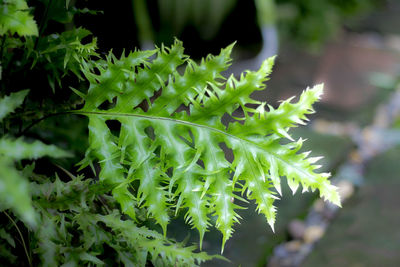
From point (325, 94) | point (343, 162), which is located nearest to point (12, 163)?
point (325, 94)

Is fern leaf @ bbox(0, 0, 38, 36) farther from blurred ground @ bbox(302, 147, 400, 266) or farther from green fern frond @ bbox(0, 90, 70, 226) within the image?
blurred ground @ bbox(302, 147, 400, 266)

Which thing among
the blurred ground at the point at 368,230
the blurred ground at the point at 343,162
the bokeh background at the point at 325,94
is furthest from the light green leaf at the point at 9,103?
the blurred ground at the point at 368,230

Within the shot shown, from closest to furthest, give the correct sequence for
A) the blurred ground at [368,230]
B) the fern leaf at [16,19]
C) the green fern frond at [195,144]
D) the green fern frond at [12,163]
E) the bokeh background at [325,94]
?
the green fern frond at [12,163]
the fern leaf at [16,19]
the green fern frond at [195,144]
the bokeh background at [325,94]
the blurred ground at [368,230]

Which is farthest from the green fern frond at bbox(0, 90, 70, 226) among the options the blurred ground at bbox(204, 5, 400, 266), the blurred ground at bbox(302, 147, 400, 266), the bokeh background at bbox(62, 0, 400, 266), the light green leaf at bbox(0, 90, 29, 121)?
the blurred ground at bbox(302, 147, 400, 266)

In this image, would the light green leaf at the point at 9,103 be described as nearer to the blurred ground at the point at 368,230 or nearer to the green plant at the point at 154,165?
the green plant at the point at 154,165

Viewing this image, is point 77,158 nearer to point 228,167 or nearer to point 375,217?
point 228,167

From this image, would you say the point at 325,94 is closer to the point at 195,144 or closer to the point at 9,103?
the point at 195,144

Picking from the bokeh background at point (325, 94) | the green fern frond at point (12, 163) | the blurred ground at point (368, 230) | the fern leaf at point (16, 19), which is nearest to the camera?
the green fern frond at point (12, 163)

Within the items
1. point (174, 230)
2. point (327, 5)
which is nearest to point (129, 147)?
point (174, 230)
